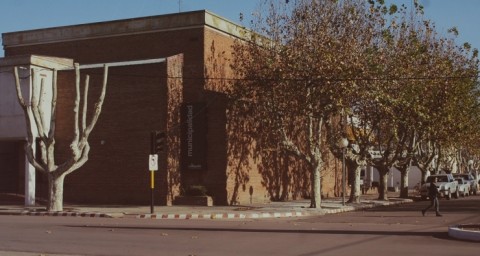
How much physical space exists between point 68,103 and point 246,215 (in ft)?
42.9

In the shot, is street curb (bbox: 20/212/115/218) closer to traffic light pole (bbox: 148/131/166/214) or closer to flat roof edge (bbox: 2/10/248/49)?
traffic light pole (bbox: 148/131/166/214)

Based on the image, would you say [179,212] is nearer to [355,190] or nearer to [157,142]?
[157,142]

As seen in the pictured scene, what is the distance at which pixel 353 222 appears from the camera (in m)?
22.4

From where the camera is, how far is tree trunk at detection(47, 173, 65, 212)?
27.1 meters

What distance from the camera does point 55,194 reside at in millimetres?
27234

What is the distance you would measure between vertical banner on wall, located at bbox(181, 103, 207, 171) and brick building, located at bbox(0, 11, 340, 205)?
50 mm

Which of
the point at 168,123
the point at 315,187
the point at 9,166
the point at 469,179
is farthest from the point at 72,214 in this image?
the point at 469,179

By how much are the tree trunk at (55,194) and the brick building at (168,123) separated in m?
4.92

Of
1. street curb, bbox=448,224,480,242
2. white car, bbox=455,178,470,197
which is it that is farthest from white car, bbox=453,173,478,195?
A: street curb, bbox=448,224,480,242

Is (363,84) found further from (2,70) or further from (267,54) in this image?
(2,70)

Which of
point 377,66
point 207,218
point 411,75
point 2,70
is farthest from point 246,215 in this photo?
point 2,70

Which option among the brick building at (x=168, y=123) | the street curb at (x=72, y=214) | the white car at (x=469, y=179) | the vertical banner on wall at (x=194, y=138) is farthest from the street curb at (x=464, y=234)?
the white car at (x=469, y=179)

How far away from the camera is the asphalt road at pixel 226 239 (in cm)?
1341

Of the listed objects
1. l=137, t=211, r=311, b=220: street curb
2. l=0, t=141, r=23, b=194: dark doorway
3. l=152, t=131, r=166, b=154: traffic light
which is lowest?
l=137, t=211, r=311, b=220: street curb
